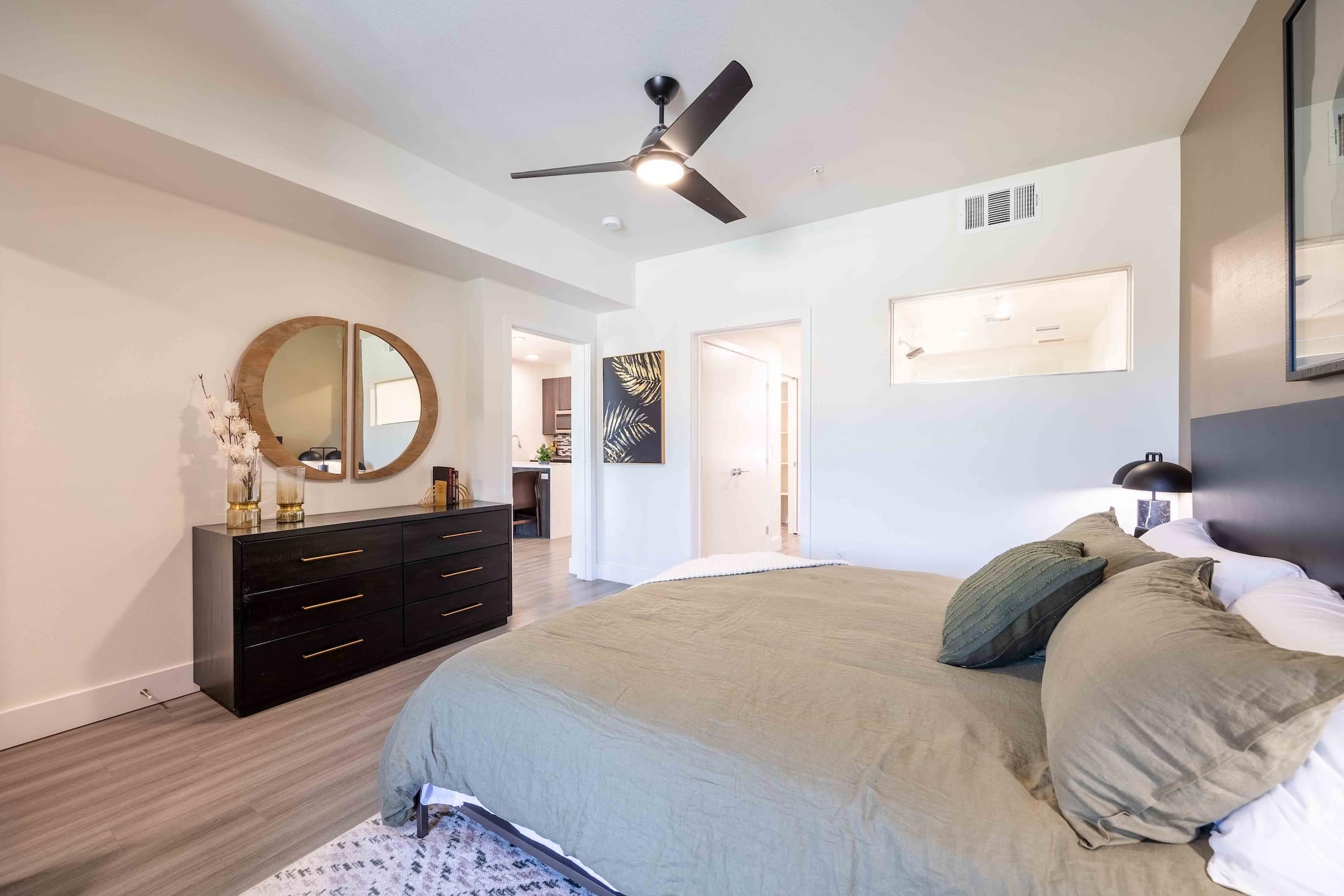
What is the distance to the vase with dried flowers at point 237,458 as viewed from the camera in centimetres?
→ 254

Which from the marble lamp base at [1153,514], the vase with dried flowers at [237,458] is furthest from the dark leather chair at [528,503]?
the marble lamp base at [1153,514]

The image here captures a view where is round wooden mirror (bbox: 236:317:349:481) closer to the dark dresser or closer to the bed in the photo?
the dark dresser

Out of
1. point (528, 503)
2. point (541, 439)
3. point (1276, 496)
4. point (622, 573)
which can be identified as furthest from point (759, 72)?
point (541, 439)

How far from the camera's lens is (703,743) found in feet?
3.50

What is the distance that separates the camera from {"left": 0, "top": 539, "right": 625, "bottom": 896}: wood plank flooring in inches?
59.4

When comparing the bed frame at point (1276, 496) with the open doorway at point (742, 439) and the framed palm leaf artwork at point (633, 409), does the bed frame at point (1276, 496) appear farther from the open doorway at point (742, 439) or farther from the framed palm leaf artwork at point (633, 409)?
the framed palm leaf artwork at point (633, 409)

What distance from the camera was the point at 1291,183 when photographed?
60.4 inches

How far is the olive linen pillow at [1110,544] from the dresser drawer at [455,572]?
290 centimetres

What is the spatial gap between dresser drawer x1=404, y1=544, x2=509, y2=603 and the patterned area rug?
148 cm

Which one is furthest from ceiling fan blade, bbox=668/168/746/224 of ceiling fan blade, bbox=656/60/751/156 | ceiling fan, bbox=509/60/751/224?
ceiling fan blade, bbox=656/60/751/156

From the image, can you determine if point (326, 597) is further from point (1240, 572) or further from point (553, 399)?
point (553, 399)

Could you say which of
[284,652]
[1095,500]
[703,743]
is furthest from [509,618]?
[1095,500]

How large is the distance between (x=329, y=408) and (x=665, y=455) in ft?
7.53

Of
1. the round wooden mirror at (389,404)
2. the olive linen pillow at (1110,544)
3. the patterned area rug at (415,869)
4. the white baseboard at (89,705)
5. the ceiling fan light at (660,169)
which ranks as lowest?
the patterned area rug at (415,869)
